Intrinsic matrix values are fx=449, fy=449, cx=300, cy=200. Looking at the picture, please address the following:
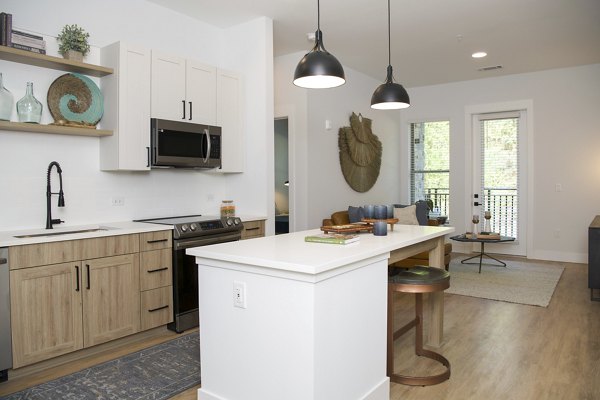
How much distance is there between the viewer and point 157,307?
11.2 ft

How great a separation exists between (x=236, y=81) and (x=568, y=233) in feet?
16.6

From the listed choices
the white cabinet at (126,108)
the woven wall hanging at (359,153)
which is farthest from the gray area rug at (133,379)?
the woven wall hanging at (359,153)

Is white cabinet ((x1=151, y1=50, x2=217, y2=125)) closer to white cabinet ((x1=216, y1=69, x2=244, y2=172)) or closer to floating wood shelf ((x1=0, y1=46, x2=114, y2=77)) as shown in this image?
white cabinet ((x1=216, y1=69, x2=244, y2=172))

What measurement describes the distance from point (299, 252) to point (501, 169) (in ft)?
18.7

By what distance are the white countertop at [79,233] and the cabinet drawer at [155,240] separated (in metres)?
0.04

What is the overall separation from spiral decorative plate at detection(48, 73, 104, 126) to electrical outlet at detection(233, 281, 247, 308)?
2024 mm

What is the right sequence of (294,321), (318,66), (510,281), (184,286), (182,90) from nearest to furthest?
(294,321)
(318,66)
(184,286)
(182,90)
(510,281)

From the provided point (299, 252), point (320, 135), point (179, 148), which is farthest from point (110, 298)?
point (320, 135)

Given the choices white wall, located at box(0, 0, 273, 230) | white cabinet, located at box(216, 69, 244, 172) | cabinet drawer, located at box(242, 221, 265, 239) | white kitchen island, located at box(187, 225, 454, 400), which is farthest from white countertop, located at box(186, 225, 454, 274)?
white cabinet, located at box(216, 69, 244, 172)

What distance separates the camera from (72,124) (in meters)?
3.27

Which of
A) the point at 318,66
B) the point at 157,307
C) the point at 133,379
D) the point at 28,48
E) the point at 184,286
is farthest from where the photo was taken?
the point at 184,286

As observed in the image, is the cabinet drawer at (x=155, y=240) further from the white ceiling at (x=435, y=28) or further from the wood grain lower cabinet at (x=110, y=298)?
the white ceiling at (x=435, y=28)

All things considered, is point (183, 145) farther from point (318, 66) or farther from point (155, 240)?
point (318, 66)

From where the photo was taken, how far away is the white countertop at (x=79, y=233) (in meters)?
2.66
